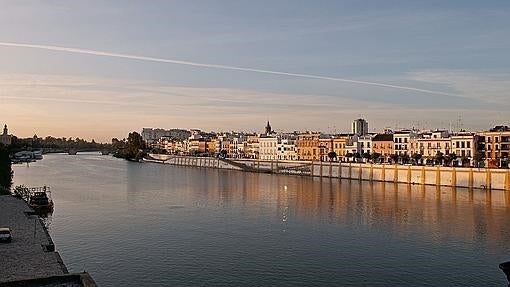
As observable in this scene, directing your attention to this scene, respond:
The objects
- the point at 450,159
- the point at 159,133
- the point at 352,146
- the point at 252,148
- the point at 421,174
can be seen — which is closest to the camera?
the point at 421,174

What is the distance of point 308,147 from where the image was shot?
73.6m

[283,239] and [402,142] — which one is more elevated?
[402,142]

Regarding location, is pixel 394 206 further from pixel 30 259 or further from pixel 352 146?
pixel 352 146

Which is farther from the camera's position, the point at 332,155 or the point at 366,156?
the point at 332,155

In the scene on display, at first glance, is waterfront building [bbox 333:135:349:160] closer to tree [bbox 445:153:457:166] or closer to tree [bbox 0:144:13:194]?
tree [bbox 445:153:457:166]

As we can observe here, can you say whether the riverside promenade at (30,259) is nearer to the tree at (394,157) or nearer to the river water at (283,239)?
the river water at (283,239)

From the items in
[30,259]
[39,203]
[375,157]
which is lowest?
[30,259]

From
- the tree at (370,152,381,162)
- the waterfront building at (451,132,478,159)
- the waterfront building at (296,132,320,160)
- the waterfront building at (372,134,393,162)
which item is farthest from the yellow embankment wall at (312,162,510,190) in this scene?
the waterfront building at (296,132,320,160)

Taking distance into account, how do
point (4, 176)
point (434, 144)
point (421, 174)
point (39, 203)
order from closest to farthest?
point (39, 203) < point (4, 176) < point (421, 174) < point (434, 144)

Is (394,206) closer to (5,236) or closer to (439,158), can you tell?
(5,236)

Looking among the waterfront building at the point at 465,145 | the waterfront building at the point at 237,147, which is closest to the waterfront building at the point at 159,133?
the waterfront building at the point at 237,147

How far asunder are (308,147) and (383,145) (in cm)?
1254

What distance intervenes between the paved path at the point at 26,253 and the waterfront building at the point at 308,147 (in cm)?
5294

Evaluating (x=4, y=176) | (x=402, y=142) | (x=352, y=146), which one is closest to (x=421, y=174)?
(x=402, y=142)
